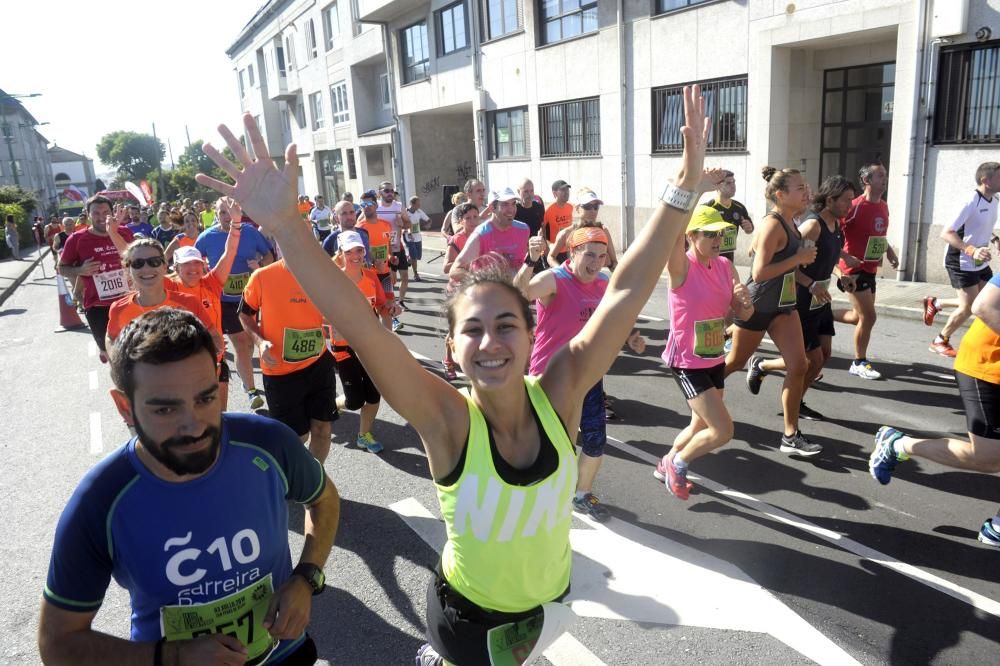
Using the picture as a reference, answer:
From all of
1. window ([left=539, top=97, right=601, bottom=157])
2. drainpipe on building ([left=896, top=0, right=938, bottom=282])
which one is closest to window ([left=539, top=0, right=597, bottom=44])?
window ([left=539, top=97, right=601, bottom=157])

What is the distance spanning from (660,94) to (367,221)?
8115mm

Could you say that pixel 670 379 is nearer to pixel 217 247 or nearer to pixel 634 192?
pixel 217 247

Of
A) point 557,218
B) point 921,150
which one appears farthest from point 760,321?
point 921,150

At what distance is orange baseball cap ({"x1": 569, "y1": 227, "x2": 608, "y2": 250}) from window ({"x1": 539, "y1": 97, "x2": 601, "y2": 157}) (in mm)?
13373

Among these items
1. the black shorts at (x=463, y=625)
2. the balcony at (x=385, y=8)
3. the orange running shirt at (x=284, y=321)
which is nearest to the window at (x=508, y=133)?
the balcony at (x=385, y=8)

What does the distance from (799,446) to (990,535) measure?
149 centimetres

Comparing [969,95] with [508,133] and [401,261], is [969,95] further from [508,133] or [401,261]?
[508,133]

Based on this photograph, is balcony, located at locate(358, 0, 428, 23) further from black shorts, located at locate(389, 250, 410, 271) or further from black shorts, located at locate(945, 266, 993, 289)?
black shorts, located at locate(945, 266, 993, 289)

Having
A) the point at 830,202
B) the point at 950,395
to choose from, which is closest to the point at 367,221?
the point at 830,202

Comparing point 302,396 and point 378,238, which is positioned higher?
point 378,238

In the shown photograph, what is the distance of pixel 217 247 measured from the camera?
7879mm

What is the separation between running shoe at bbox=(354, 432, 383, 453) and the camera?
6016 millimetres

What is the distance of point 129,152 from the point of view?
83250 mm

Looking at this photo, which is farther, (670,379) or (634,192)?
(634,192)
